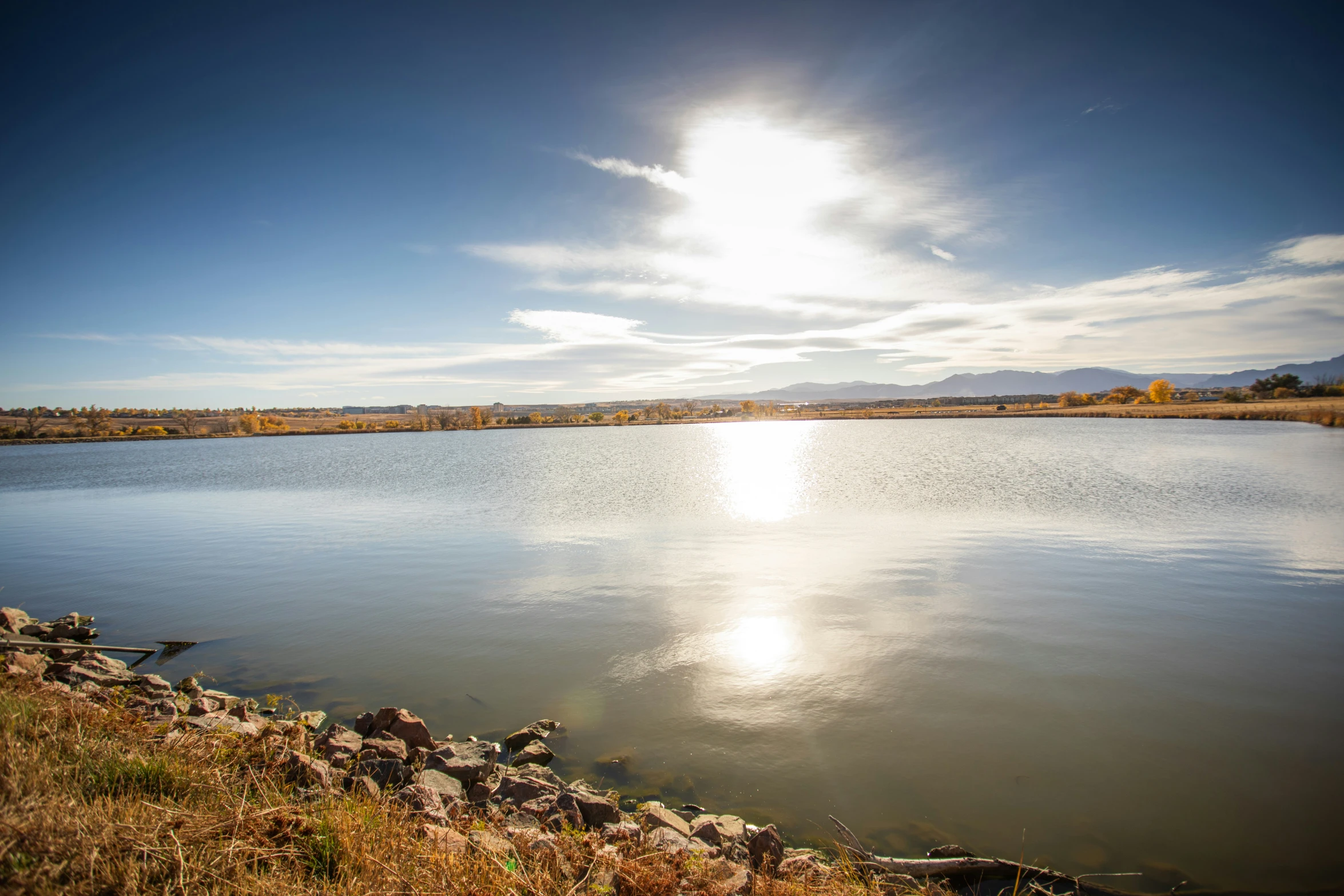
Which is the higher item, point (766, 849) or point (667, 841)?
point (667, 841)

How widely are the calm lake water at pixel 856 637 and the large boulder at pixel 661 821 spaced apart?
85 centimetres

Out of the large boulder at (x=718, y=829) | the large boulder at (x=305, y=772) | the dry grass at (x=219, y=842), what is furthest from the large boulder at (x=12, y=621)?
the large boulder at (x=718, y=829)

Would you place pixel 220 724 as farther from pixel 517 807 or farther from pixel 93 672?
pixel 93 672

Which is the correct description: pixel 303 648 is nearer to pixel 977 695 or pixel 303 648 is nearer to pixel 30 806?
pixel 30 806

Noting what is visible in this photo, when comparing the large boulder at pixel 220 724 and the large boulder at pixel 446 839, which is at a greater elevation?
the large boulder at pixel 446 839

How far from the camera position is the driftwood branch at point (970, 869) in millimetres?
4992

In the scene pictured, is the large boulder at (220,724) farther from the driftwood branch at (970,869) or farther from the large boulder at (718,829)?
the driftwood branch at (970,869)

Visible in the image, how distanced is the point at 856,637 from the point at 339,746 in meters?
7.92

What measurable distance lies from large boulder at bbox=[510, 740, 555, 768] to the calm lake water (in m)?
0.33

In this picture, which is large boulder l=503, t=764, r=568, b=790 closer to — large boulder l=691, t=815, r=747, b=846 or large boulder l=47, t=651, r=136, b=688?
large boulder l=691, t=815, r=747, b=846

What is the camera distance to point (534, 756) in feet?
22.6

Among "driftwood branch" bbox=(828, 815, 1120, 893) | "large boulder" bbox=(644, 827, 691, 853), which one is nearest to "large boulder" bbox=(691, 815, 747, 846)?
"large boulder" bbox=(644, 827, 691, 853)

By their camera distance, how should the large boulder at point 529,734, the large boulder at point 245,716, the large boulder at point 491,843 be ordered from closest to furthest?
the large boulder at point 491,843 → the large boulder at point 529,734 → the large boulder at point 245,716

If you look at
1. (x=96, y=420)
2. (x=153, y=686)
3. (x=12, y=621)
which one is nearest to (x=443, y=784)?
(x=153, y=686)
